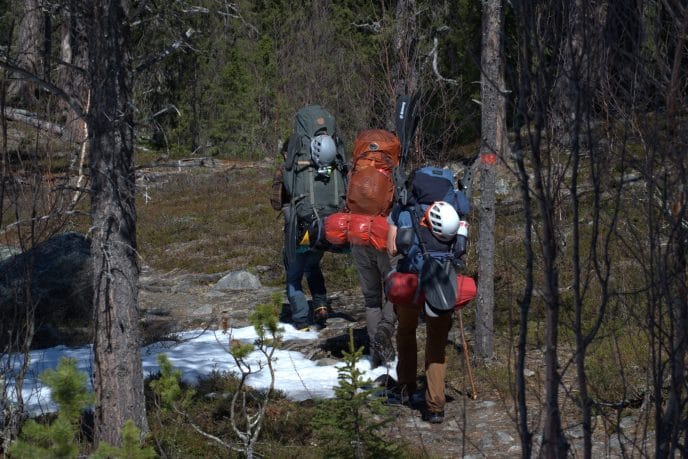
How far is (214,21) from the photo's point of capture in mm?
28203

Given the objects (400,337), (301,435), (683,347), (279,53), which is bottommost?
(301,435)

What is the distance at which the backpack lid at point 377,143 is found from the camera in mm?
7211

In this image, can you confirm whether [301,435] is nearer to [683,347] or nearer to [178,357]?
[178,357]

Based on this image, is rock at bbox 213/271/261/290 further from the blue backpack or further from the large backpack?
the blue backpack

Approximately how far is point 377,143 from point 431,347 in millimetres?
1741

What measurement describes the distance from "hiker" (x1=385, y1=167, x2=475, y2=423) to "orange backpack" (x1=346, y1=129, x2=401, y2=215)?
30.0 inches

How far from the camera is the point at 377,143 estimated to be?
7203 millimetres

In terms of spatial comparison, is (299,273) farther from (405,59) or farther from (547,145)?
(547,145)

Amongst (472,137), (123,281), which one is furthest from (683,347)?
(472,137)

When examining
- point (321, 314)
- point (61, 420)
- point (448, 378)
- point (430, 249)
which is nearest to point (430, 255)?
point (430, 249)

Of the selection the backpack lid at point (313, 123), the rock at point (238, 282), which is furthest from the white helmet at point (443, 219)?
the rock at point (238, 282)

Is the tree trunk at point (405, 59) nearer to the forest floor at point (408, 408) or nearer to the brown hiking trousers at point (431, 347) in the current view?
the forest floor at point (408, 408)

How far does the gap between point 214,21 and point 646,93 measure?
1031 inches

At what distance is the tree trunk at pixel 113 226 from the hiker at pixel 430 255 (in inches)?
71.6
